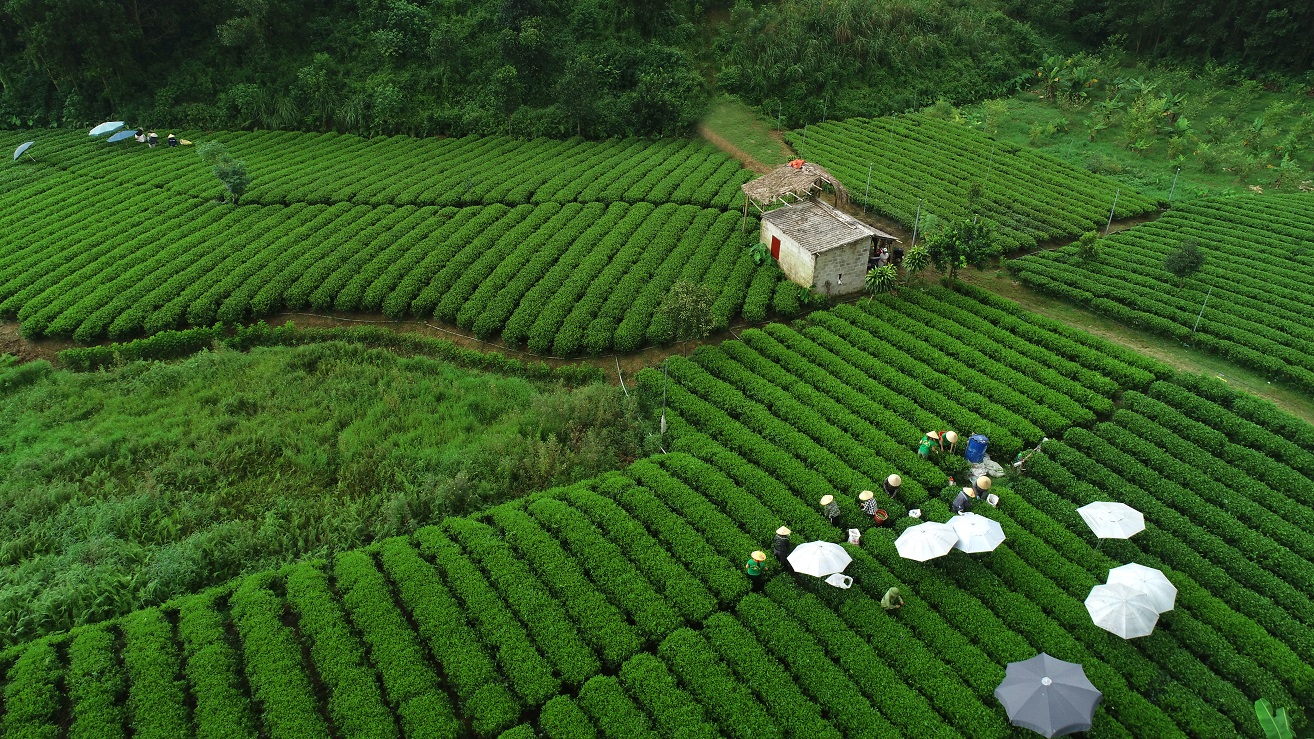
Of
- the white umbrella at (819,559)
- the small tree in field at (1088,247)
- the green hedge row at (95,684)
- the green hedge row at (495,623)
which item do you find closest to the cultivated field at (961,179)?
the small tree in field at (1088,247)

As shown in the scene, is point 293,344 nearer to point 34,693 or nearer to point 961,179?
point 34,693

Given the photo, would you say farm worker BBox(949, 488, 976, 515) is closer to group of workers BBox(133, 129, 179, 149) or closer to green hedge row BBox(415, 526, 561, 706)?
green hedge row BBox(415, 526, 561, 706)

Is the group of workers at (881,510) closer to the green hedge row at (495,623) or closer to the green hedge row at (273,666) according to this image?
the green hedge row at (495,623)

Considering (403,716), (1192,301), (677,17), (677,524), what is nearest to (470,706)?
(403,716)

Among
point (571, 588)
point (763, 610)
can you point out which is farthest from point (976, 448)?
point (571, 588)

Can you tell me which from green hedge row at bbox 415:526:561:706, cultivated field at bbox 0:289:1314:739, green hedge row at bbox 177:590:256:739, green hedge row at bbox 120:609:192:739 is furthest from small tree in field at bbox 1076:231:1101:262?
green hedge row at bbox 120:609:192:739

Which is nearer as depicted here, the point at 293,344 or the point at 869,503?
the point at 869,503
